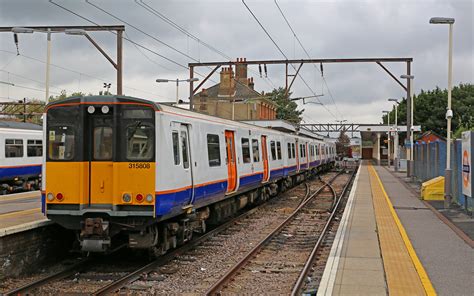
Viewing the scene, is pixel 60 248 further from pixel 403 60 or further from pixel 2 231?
pixel 403 60

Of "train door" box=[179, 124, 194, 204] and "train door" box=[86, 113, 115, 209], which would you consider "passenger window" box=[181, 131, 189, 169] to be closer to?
"train door" box=[179, 124, 194, 204]

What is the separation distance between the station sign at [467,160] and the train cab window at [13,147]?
1644 centimetres

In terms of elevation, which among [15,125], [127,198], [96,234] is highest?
[15,125]

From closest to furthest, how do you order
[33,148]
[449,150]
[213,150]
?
[213,150], [449,150], [33,148]

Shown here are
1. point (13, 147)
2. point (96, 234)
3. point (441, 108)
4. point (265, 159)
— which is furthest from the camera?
point (441, 108)

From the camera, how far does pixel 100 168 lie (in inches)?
374

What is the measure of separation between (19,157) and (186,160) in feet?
46.8

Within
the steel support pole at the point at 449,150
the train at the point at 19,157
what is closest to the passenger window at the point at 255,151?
the steel support pole at the point at 449,150

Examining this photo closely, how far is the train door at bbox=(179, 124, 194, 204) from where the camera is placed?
1048 centimetres

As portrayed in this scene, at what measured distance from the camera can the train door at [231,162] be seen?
14.2m

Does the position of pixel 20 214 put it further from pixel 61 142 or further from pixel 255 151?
pixel 255 151

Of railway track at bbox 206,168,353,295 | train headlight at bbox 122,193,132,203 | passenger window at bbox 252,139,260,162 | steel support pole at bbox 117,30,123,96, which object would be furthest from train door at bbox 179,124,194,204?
steel support pole at bbox 117,30,123,96

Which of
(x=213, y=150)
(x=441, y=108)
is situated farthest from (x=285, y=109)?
(x=213, y=150)

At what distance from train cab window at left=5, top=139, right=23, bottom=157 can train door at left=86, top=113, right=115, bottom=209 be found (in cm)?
1357
